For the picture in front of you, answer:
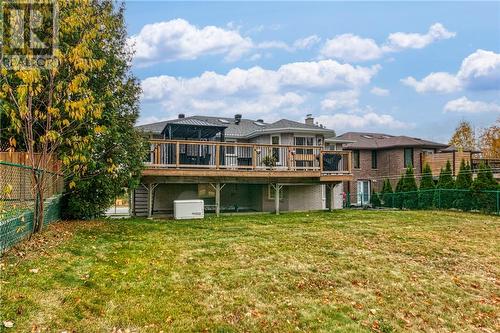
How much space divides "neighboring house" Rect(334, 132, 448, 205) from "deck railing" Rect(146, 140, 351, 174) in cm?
1210

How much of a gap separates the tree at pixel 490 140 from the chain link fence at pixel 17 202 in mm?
43298

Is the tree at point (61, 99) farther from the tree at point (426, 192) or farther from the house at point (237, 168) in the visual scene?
the tree at point (426, 192)

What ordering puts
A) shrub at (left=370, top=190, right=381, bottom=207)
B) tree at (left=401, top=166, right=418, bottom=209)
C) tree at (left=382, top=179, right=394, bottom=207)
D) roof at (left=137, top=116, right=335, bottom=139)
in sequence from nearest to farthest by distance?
roof at (left=137, top=116, right=335, bottom=139) → tree at (left=401, top=166, right=418, bottom=209) → tree at (left=382, top=179, right=394, bottom=207) → shrub at (left=370, top=190, right=381, bottom=207)

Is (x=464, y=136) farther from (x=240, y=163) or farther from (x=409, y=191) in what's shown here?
(x=240, y=163)

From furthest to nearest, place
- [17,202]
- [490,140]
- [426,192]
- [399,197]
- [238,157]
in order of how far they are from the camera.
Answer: [490,140]
[399,197]
[426,192]
[238,157]
[17,202]

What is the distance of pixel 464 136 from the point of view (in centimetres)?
4300

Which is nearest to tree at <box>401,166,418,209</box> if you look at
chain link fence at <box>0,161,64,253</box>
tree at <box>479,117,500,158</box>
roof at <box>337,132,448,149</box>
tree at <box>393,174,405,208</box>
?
tree at <box>393,174,405,208</box>

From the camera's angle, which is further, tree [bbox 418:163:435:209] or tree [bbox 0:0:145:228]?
tree [bbox 418:163:435:209]

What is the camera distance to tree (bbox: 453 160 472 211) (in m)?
17.5

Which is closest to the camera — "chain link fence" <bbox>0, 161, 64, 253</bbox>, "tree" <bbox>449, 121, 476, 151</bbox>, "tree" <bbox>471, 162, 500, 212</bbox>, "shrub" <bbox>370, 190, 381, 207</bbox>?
"chain link fence" <bbox>0, 161, 64, 253</bbox>

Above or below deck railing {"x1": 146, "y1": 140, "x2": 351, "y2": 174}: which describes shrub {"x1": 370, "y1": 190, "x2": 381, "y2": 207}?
below

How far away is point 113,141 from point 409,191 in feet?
56.2

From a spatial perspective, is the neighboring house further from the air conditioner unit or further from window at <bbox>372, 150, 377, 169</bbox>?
the air conditioner unit

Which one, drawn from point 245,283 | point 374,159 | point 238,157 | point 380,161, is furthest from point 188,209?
point 380,161
